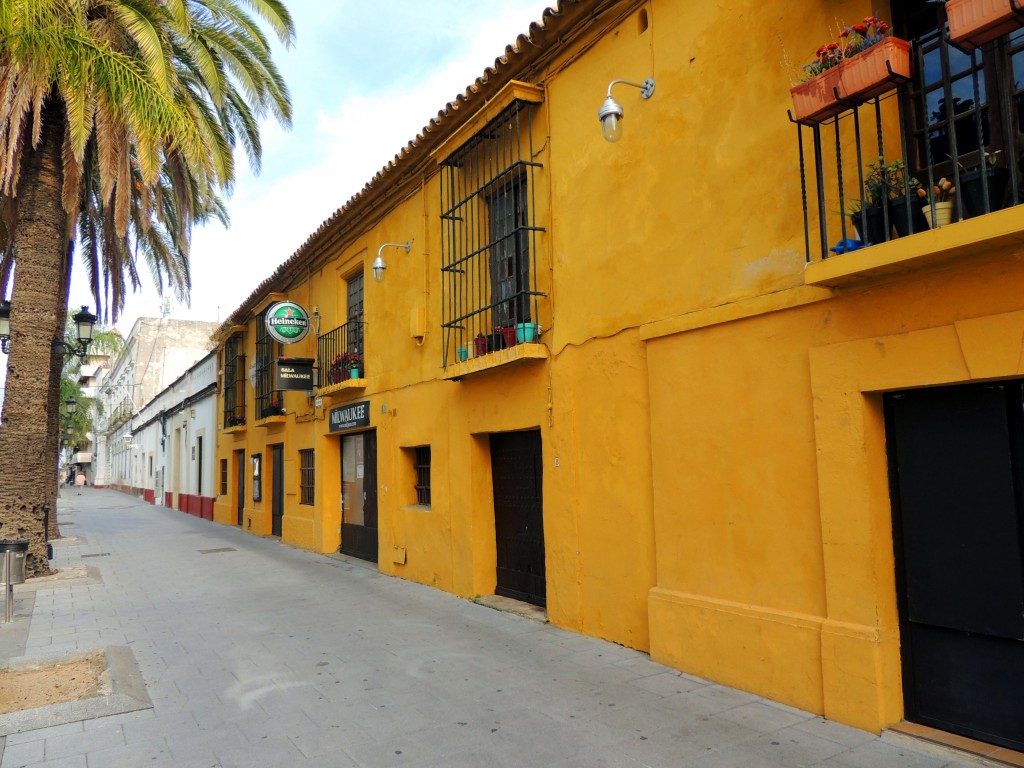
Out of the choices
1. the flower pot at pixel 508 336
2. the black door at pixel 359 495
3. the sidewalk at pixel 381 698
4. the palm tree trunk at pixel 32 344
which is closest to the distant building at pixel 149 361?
the black door at pixel 359 495

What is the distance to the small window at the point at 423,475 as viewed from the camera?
10.4 meters

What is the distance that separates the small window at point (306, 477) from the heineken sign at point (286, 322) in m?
2.44

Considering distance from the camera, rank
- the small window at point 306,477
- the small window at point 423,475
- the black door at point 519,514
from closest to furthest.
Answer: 1. the black door at point 519,514
2. the small window at point 423,475
3. the small window at point 306,477

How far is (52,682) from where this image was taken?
18.7 feet

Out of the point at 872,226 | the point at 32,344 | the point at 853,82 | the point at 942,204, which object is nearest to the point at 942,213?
the point at 942,204

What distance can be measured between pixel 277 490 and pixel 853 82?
51.4 feet

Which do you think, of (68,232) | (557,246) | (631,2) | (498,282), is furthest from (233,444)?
(631,2)

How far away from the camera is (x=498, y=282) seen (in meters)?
8.52

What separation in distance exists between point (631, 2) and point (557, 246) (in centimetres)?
227

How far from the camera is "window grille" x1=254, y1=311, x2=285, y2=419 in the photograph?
53.6ft

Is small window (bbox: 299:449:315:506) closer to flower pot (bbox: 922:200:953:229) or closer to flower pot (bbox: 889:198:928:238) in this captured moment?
flower pot (bbox: 889:198:928:238)

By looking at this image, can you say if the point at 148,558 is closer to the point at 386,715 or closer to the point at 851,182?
the point at 386,715

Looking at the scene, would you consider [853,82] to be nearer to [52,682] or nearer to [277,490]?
[52,682]

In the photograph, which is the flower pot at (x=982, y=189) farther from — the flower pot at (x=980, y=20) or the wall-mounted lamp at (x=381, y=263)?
the wall-mounted lamp at (x=381, y=263)
